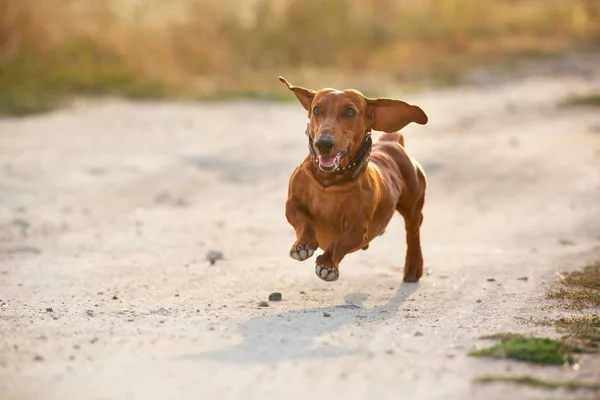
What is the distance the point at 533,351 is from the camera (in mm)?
5211

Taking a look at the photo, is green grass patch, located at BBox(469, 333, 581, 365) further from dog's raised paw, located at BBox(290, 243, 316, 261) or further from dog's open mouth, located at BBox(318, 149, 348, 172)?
dog's open mouth, located at BBox(318, 149, 348, 172)

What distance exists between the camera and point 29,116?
13.9 meters

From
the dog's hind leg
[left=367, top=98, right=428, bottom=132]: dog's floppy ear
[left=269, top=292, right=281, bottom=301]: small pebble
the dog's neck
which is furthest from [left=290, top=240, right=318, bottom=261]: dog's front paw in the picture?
the dog's hind leg

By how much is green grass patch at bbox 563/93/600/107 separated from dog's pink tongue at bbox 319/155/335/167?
9.63 m

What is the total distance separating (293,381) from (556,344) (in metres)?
1.32

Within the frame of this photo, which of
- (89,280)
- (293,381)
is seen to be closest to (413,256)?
(89,280)

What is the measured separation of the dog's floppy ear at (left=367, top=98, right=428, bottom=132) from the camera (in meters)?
6.57

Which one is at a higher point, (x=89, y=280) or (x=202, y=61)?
(x=202, y=61)

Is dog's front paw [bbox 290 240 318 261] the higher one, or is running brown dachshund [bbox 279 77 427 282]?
running brown dachshund [bbox 279 77 427 282]

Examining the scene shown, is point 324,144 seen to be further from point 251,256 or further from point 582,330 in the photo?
point 251,256

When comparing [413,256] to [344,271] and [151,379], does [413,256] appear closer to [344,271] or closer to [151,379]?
[344,271]

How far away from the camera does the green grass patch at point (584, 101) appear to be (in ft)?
49.7

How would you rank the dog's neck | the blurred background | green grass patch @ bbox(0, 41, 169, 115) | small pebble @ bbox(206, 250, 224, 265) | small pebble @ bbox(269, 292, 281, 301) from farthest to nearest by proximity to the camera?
1. the blurred background
2. green grass patch @ bbox(0, 41, 169, 115)
3. small pebble @ bbox(206, 250, 224, 265)
4. small pebble @ bbox(269, 292, 281, 301)
5. the dog's neck

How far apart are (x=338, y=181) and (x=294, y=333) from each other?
1.07 meters
